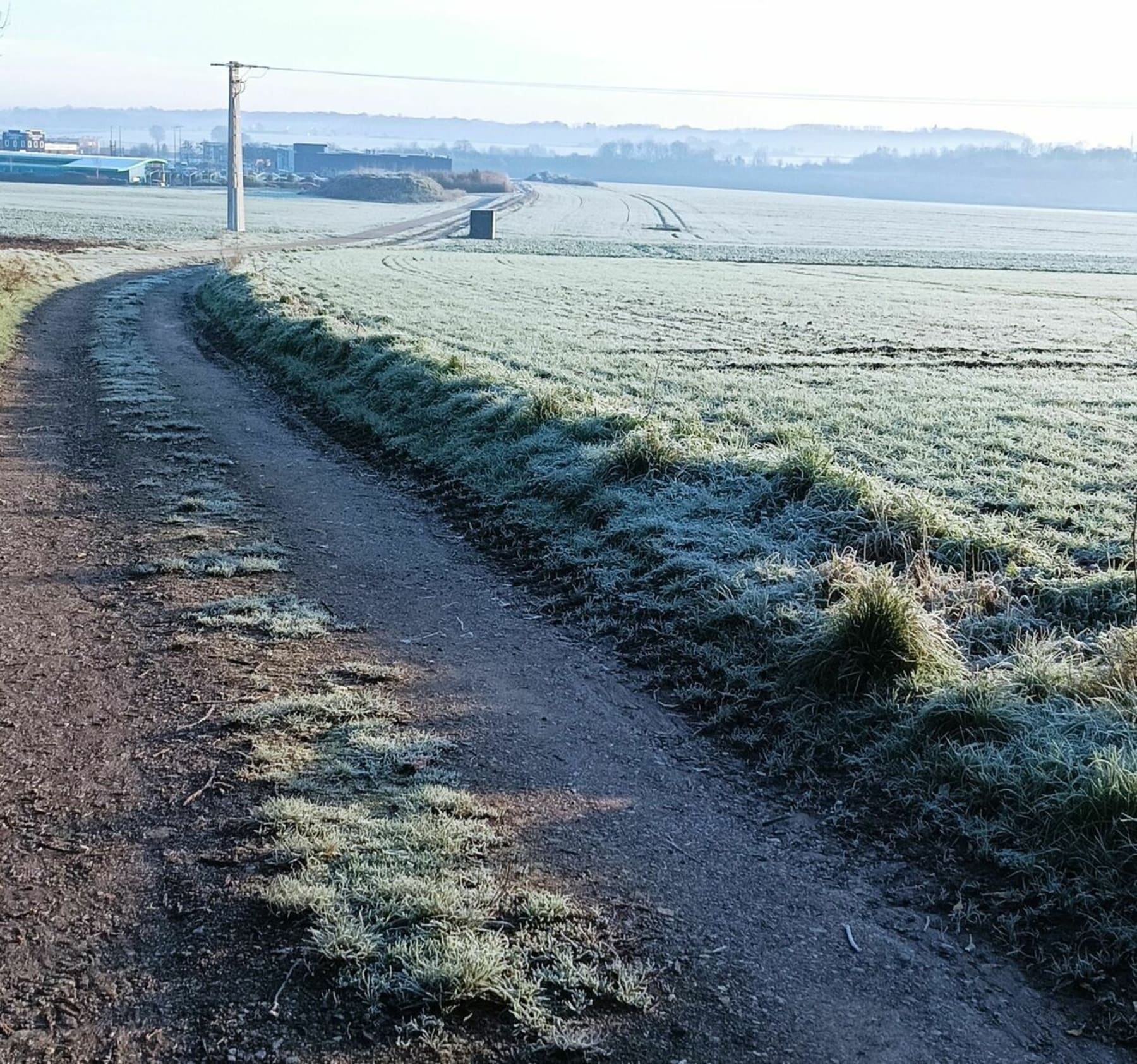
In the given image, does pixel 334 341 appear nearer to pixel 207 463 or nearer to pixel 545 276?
pixel 207 463

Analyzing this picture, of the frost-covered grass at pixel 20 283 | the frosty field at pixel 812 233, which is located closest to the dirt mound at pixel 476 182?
the frosty field at pixel 812 233

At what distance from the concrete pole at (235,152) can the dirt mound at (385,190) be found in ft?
214

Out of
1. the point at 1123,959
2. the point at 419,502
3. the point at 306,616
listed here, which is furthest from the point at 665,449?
the point at 1123,959

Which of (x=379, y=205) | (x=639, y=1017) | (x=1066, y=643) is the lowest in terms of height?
(x=639, y=1017)

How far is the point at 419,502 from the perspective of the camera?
11.8m

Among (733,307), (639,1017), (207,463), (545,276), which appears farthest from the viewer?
(545,276)

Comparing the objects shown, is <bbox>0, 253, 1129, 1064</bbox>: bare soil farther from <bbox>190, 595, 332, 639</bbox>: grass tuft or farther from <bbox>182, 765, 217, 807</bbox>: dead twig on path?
<bbox>190, 595, 332, 639</bbox>: grass tuft

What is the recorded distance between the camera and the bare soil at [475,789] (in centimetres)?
410

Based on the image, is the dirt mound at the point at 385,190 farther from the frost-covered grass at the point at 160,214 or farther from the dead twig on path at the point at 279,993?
the dead twig on path at the point at 279,993

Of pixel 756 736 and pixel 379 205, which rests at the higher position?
pixel 379 205

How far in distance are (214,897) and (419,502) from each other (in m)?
7.29

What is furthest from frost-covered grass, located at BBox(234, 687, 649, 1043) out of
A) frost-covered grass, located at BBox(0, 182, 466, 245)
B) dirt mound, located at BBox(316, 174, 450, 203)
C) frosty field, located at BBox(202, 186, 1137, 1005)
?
dirt mound, located at BBox(316, 174, 450, 203)

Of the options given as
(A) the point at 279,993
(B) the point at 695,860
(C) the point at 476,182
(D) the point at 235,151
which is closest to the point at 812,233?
(D) the point at 235,151

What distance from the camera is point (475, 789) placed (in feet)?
19.0
